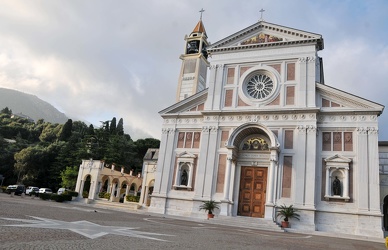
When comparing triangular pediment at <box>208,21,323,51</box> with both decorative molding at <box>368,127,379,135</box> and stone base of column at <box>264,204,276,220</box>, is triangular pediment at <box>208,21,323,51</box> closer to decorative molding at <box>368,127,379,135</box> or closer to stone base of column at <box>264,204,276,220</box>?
decorative molding at <box>368,127,379,135</box>

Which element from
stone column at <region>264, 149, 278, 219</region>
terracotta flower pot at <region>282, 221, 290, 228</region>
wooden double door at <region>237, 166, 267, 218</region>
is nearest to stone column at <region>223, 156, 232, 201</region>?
wooden double door at <region>237, 166, 267, 218</region>

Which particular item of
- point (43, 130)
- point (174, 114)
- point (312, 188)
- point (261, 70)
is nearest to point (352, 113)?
point (312, 188)

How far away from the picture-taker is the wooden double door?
22953mm

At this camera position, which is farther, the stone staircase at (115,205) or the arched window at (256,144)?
the stone staircase at (115,205)

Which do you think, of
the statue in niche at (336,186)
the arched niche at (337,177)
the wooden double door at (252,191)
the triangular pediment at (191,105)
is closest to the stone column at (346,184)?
the arched niche at (337,177)

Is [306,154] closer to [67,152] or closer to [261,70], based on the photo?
[261,70]

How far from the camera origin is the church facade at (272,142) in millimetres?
20766

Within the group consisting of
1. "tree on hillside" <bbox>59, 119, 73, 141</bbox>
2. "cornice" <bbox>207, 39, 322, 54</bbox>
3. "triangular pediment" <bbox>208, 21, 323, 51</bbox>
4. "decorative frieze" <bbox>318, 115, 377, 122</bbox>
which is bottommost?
"decorative frieze" <bbox>318, 115, 377, 122</bbox>

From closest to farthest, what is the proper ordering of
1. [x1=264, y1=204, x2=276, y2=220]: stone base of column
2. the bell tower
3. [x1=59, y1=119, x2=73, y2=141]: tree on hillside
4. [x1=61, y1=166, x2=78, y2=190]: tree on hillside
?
[x1=264, y1=204, x2=276, y2=220]: stone base of column, the bell tower, [x1=61, y1=166, x2=78, y2=190]: tree on hillside, [x1=59, y1=119, x2=73, y2=141]: tree on hillside

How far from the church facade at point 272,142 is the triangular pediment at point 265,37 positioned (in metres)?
0.08

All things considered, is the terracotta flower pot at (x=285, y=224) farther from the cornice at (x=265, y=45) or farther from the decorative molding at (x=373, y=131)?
the cornice at (x=265, y=45)

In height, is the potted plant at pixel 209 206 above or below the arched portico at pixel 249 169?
below

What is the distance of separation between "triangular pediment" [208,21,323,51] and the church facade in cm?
8

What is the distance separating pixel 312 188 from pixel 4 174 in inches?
2275
